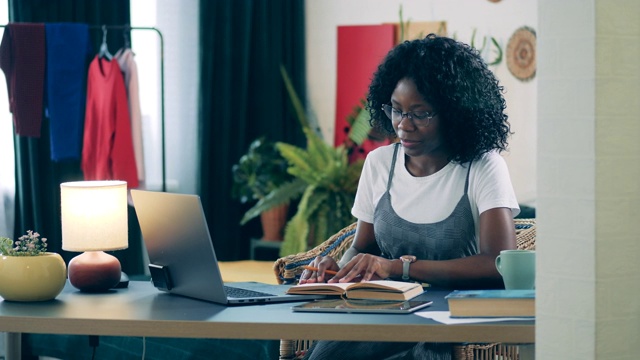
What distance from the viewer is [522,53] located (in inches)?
194

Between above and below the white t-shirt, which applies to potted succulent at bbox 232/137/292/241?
below

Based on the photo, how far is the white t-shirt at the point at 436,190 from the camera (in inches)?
90.9

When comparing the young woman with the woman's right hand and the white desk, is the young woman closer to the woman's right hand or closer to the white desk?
the woman's right hand

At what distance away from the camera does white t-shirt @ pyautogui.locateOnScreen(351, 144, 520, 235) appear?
2309mm

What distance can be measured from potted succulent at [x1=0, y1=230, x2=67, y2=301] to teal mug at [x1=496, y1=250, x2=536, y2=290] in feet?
2.97

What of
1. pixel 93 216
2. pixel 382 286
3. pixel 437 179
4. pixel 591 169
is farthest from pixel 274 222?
pixel 591 169

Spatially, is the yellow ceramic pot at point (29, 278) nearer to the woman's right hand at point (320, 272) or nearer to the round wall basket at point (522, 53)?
the woman's right hand at point (320, 272)

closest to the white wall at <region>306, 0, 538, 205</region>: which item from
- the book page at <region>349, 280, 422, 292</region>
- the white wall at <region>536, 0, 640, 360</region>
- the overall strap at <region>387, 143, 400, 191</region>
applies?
the overall strap at <region>387, 143, 400, 191</region>

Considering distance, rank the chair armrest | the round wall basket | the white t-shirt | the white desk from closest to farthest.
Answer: the white desk → the white t-shirt → the chair armrest → the round wall basket

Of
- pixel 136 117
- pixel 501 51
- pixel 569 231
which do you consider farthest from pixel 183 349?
pixel 501 51

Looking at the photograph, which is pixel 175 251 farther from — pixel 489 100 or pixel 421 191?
pixel 489 100

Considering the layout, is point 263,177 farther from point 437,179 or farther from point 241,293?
point 241,293

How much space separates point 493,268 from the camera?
7.07 feet

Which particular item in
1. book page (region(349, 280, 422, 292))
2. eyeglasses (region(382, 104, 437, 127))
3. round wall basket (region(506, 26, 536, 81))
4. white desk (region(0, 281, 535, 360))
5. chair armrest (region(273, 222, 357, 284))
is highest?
round wall basket (region(506, 26, 536, 81))
